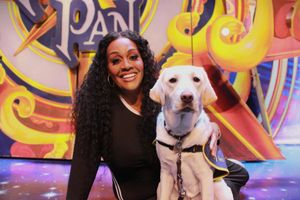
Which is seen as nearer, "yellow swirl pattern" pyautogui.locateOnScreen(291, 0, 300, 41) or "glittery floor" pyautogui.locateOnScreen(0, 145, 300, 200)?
"glittery floor" pyautogui.locateOnScreen(0, 145, 300, 200)

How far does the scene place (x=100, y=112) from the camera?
4.72ft

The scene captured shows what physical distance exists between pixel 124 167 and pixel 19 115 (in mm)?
2262

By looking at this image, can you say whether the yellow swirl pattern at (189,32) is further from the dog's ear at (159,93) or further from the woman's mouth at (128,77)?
the dog's ear at (159,93)

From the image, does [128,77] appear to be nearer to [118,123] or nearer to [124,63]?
[124,63]

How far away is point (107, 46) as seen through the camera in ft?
4.74

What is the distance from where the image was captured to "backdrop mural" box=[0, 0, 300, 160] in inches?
113

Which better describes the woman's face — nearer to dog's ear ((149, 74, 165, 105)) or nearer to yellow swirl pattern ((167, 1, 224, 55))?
dog's ear ((149, 74, 165, 105))

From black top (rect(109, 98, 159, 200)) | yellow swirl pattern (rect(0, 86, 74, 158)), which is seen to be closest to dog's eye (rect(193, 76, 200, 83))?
black top (rect(109, 98, 159, 200))


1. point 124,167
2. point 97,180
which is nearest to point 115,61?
point 124,167

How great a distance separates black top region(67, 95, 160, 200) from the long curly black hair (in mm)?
32

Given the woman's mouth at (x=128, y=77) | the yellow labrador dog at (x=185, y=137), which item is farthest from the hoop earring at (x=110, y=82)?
the yellow labrador dog at (x=185, y=137)

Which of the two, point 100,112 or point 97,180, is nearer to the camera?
point 100,112

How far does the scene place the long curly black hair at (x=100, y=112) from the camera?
143 centimetres

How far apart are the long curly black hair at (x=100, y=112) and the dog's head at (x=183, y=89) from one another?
0.22 metres
